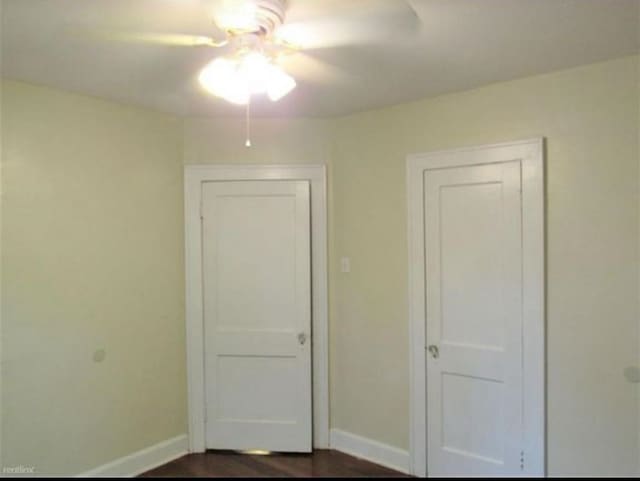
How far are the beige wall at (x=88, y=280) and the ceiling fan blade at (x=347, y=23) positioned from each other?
4.90ft

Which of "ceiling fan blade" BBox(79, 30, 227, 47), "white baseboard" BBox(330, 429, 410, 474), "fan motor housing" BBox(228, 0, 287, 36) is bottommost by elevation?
"white baseboard" BBox(330, 429, 410, 474)

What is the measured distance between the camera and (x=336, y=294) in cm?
313

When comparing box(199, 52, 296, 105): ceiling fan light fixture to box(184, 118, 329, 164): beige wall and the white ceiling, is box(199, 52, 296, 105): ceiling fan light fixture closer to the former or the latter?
the white ceiling

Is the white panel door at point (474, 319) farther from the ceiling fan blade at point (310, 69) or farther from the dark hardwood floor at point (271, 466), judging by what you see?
the ceiling fan blade at point (310, 69)

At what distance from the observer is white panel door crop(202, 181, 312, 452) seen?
304cm

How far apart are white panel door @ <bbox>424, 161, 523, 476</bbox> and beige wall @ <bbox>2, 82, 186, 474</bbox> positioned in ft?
5.71

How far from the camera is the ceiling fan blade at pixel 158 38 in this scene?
5.81 feet

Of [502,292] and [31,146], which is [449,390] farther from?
[31,146]

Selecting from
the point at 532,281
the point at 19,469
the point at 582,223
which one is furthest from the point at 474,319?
the point at 19,469

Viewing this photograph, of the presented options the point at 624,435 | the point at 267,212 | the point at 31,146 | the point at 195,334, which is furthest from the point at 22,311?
the point at 624,435

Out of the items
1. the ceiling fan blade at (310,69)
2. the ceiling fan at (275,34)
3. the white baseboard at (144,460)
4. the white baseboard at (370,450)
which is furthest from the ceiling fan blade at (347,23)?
the white baseboard at (144,460)

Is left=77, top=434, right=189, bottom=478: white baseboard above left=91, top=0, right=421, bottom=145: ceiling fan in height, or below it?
below

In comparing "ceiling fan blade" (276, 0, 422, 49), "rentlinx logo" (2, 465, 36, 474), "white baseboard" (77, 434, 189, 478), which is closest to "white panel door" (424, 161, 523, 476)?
"ceiling fan blade" (276, 0, 422, 49)

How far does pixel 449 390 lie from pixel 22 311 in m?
2.46
